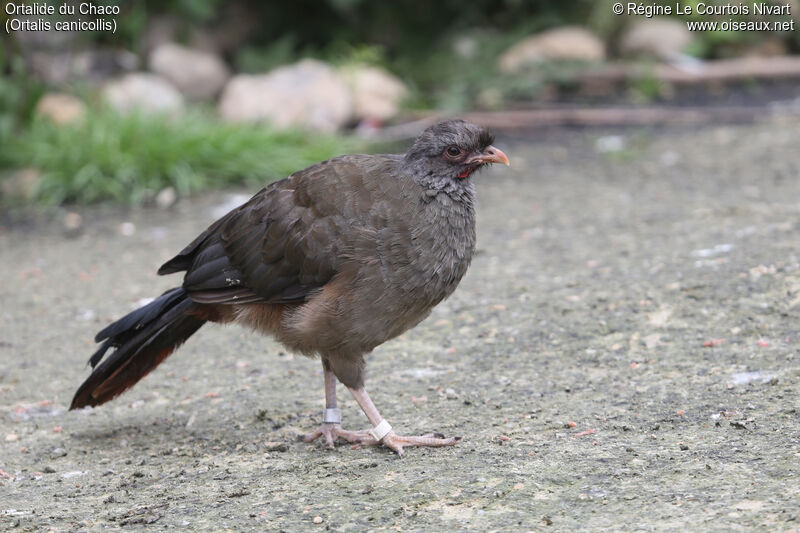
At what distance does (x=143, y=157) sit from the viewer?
351 inches

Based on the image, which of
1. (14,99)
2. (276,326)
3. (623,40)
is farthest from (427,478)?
(623,40)

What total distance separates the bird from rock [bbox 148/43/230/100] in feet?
24.1

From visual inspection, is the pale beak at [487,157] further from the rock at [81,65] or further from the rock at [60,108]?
the rock at [81,65]

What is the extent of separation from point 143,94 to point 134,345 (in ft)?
22.0

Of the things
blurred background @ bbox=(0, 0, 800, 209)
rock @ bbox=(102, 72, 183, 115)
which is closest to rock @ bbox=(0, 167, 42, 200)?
blurred background @ bbox=(0, 0, 800, 209)

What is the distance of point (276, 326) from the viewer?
14.3 feet

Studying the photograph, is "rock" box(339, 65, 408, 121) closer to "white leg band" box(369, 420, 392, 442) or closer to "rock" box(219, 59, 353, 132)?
"rock" box(219, 59, 353, 132)

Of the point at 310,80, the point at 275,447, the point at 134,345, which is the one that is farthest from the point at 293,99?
the point at 275,447

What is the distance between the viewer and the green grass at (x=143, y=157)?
28.9 ft

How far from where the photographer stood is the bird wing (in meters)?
4.15

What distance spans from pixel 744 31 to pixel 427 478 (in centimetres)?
979

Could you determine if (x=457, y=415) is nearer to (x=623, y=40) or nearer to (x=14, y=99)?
(x=14, y=99)

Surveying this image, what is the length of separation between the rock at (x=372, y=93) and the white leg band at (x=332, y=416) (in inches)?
258

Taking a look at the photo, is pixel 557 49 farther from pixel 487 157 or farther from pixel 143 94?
pixel 487 157
